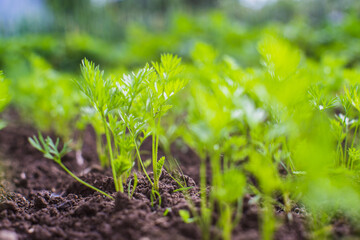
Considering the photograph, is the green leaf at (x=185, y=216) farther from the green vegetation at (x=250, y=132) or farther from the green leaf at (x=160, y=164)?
the green leaf at (x=160, y=164)

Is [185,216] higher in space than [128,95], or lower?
lower

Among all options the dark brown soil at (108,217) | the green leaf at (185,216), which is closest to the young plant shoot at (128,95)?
the dark brown soil at (108,217)

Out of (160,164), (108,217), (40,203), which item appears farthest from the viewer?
(40,203)

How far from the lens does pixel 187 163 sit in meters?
1.91

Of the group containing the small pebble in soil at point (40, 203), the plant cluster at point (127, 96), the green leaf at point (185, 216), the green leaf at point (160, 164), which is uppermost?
the plant cluster at point (127, 96)

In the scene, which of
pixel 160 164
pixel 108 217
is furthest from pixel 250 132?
pixel 108 217

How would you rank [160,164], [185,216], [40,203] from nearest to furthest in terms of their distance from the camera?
[185,216] → [160,164] → [40,203]

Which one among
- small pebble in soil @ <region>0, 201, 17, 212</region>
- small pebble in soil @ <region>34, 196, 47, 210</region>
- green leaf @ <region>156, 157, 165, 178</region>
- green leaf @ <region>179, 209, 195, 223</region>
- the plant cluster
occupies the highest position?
the plant cluster

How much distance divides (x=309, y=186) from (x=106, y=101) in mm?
648

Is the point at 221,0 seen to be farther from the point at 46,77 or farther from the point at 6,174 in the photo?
the point at 6,174

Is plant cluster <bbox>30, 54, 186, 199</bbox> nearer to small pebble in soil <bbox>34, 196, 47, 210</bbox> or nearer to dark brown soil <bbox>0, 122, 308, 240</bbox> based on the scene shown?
dark brown soil <bbox>0, 122, 308, 240</bbox>

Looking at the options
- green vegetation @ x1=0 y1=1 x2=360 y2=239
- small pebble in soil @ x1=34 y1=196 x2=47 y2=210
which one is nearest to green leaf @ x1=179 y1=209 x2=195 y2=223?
green vegetation @ x1=0 y1=1 x2=360 y2=239

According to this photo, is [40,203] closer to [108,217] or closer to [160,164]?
[108,217]

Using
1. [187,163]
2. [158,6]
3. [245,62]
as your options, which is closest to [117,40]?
[158,6]
